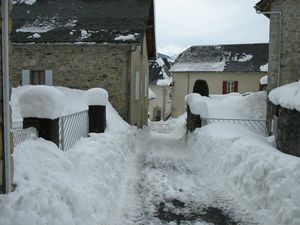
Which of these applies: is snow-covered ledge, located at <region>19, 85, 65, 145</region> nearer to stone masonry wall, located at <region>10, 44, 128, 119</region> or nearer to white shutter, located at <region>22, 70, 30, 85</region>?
stone masonry wall, located at <region>10, 44, 128, 119</region>

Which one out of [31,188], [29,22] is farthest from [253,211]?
[29,22]

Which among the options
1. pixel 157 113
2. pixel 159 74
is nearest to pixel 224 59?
pixel 157 113

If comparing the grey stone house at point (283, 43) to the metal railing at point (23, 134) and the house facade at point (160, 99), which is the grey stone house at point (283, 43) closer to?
the metal railing at point (23, 134)

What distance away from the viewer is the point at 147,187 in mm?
8164

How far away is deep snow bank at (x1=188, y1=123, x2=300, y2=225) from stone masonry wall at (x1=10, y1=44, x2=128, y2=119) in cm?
559

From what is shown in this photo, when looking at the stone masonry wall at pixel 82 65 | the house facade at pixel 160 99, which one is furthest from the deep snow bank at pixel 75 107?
Result: the house facade at pixel 160 99

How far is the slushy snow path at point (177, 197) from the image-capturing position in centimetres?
631

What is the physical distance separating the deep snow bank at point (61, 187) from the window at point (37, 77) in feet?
25.9

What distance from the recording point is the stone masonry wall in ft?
48.9

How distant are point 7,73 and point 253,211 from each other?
15.4 ft

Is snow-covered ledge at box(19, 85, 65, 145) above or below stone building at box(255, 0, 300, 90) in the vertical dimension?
below

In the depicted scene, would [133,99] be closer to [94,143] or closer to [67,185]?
[94,143]

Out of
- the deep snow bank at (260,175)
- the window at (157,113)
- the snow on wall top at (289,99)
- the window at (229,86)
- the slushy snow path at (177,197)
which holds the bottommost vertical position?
the window at (157,113)

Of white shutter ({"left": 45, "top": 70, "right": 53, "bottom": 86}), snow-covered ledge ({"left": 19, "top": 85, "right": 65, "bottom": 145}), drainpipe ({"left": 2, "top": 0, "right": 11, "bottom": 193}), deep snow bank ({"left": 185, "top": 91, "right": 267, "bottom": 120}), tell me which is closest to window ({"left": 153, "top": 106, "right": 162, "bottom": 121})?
deep snow bank ({"left": 185, "top": 91, "right": 267, "bottom": 120})
